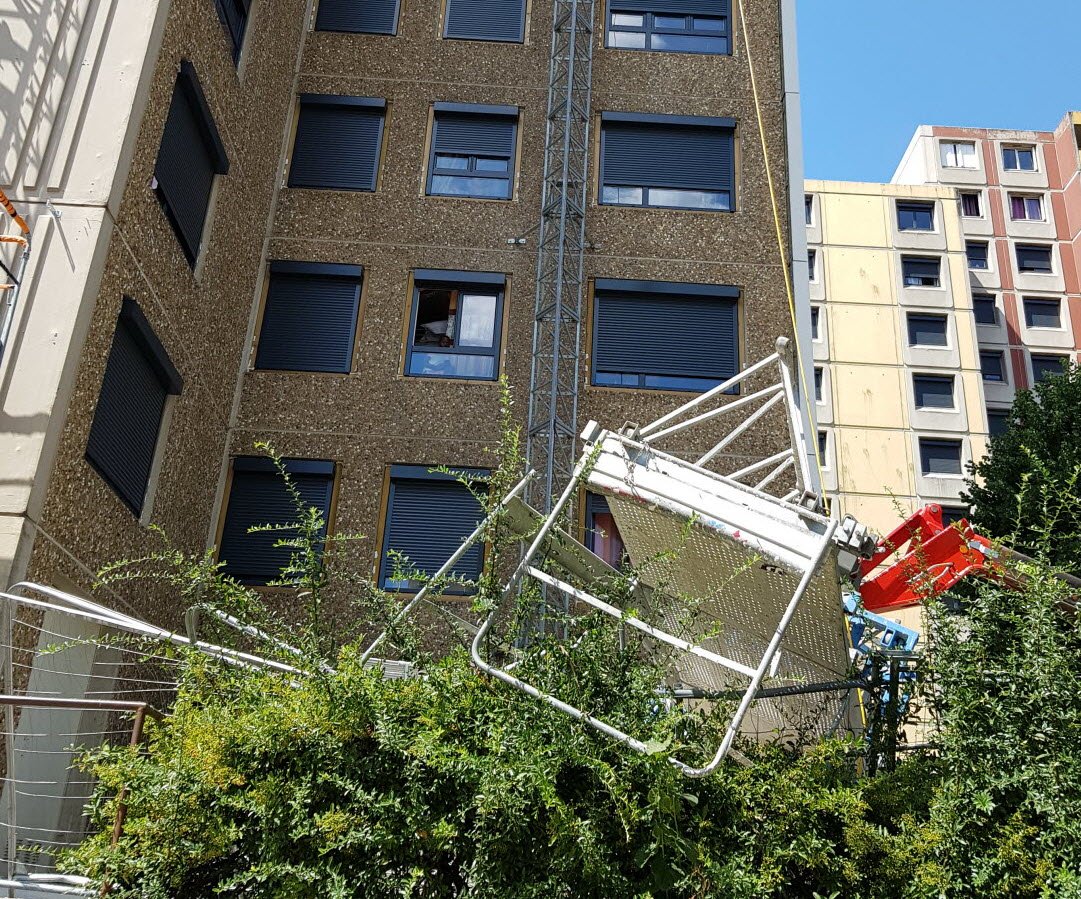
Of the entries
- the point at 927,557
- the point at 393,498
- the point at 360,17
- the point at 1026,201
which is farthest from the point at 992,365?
the point at 927,557

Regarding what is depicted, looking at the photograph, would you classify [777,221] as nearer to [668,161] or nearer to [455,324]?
[668,161]

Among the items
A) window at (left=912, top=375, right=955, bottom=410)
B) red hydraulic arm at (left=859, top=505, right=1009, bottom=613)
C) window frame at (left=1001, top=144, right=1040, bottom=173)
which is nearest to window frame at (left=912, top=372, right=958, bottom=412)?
window at (left=912, top=375, right=955, bottom=410)

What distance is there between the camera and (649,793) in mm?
5508

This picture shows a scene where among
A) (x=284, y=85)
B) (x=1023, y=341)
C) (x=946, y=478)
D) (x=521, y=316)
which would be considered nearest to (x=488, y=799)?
(x=521, y=316)

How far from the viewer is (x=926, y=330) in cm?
4056

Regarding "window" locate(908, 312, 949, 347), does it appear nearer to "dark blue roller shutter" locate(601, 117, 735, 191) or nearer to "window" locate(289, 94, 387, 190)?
"dark blue roller shutter" locate(601, 117, 735, 191)

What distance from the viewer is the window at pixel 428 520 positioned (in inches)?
514

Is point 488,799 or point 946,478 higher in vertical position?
point 946,478

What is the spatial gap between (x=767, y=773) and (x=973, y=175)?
147 ft

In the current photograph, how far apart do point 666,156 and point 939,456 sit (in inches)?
1026

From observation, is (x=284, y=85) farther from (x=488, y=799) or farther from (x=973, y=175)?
(x=973, y=175)

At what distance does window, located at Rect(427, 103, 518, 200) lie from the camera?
49.4ft

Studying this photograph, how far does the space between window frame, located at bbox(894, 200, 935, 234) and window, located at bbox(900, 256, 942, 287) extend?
1267mm

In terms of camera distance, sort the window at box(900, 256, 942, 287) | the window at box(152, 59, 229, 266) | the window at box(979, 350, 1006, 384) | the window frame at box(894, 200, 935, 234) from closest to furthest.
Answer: the window at box(152, 59, 229, 266) → the window at box(900, 256, 942, 287) → the window at box(979, 350, 1006, 384) → the window frame at box(894, 200, 935, 234)
